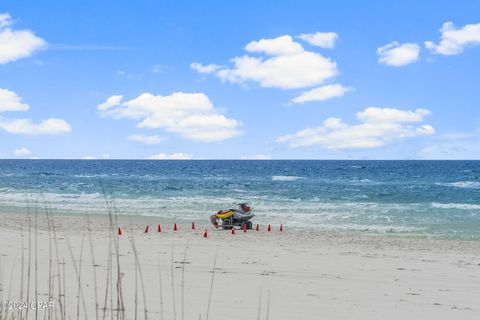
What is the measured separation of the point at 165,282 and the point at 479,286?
604 cm

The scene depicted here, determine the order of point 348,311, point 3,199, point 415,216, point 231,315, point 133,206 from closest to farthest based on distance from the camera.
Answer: point 231,315 < point 348,311 < point 415,216 < point 133,206 < point 3,199

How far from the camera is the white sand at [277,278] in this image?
7.45 metres

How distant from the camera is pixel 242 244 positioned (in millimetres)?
16344

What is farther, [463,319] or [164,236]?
[164,236]

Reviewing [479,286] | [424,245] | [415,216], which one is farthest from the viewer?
[415,216]

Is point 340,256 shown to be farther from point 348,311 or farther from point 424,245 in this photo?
point 348,311

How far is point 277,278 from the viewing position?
9938mm

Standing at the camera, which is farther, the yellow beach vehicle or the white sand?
the yellow beach vehicle

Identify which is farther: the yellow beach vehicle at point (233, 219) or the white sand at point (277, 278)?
the yellow beach vehicle at point (233, 219)

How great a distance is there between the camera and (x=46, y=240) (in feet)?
50.6

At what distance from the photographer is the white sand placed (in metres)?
7.45

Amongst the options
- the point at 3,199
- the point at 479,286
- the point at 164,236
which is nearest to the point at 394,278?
the point at 479,286

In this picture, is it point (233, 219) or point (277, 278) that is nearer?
point (277, 278)

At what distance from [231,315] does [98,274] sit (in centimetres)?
369
